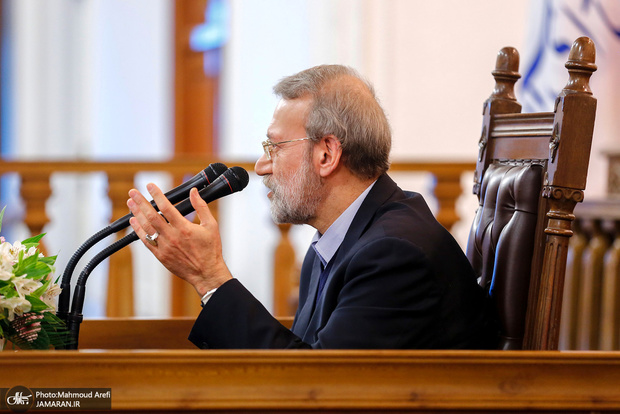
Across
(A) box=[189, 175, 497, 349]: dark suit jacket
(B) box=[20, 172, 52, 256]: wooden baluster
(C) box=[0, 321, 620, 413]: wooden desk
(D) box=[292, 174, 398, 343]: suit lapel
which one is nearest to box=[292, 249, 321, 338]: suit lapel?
(D) box=[292, 174, 398, 343]: suit lapel

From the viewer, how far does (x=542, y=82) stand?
2938 millimetres

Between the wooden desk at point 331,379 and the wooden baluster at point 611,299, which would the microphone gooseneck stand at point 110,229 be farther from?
the wooden baluster at point 611,299

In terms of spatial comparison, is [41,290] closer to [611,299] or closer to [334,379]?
[334,379]

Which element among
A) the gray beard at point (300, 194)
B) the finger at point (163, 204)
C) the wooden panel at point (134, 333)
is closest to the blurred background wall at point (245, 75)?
→ the gray beard at point (300, 194)

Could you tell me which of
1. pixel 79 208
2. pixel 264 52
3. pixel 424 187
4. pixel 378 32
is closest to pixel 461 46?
pixel 378 32

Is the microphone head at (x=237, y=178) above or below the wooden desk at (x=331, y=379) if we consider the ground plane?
above

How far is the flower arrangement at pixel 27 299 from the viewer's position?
1269mm

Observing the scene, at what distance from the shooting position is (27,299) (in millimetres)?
1295

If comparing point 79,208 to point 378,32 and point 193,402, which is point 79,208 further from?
point 193,402

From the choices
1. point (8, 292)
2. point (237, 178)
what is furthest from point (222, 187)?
point (8, 292)

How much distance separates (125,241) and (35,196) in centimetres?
185

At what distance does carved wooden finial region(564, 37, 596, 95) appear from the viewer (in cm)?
139

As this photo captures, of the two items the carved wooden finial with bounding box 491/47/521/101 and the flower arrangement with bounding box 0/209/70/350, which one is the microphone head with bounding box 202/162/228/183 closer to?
the flower arrangement with bounding box 0/209/70/350

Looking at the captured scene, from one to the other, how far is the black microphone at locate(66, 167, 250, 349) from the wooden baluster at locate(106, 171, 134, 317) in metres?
1.64
